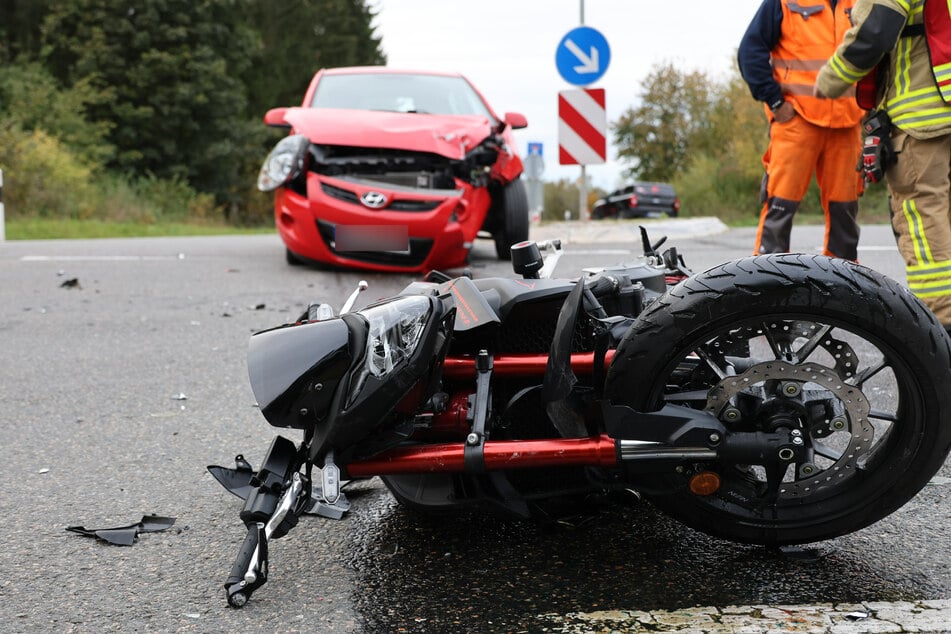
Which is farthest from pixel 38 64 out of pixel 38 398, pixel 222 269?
pixel 38 398

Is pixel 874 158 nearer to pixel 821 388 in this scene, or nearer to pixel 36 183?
pixel 821 388

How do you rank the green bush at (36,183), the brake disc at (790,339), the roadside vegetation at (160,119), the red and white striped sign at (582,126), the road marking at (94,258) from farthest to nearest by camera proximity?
the roadside vegetation at (160,119)
the green bush at (36,183)
the red and white striped sign at (582,126)
the road marking at (94,258)
the brake disc at (790,339)

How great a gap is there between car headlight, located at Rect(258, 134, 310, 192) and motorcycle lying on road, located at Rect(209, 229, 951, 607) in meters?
4.51

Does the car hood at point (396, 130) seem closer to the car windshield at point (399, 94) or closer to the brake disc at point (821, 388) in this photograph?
the car windshield at point (399, 94)

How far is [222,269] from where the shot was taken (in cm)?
780

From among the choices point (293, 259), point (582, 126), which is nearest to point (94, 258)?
point (293, 259)

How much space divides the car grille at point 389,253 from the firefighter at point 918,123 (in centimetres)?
338

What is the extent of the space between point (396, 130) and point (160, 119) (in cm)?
3031

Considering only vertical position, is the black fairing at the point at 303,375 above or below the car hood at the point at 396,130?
below

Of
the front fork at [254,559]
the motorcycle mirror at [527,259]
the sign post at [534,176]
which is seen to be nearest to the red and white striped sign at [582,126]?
the motorcycle mirror at [527,259]

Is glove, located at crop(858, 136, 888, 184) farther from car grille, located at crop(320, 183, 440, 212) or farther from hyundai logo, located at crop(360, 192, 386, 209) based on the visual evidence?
hyundai logo, located at crop(360, 192, 386, 209)

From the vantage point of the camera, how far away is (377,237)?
6504 mm

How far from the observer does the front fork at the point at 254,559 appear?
6.56 feet

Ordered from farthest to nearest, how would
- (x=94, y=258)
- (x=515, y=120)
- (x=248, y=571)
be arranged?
(x=94, y=258) → (x=515, y=120) → (x=248, y=571)
